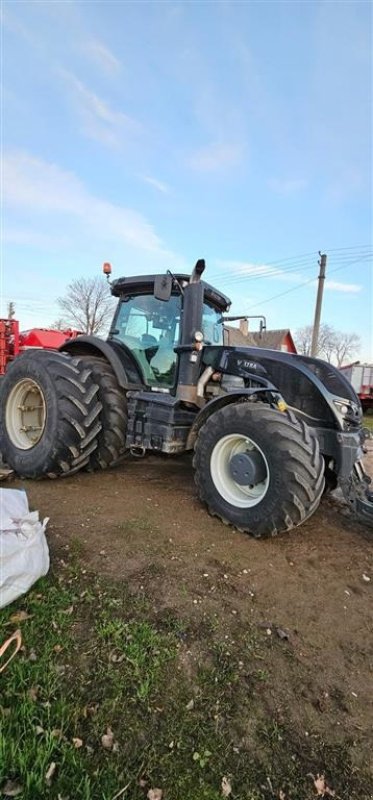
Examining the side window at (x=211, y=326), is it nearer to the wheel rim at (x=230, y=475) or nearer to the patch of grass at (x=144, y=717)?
the wheel rim at (x=230, y=475)

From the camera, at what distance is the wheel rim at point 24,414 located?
14.1ft

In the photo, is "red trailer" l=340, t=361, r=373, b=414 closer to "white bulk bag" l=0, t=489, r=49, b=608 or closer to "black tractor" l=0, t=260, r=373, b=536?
"black tractor" l=0, t=260, r=373, b=536

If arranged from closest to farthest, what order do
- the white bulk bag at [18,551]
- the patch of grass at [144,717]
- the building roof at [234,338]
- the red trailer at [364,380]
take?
the patch of grass at [144,717], the white bulk bag at [18,551], the building roof at [234,338], the red trailer at [364,380]

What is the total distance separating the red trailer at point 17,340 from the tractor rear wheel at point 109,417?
5840 mm

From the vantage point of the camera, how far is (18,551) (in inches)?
74.9

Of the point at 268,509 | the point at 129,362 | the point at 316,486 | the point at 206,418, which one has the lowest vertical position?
the point at 268,509

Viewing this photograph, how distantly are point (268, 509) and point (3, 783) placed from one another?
2033mm

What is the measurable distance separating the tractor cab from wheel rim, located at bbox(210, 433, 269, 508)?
998 mm

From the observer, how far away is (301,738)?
1.49 metres

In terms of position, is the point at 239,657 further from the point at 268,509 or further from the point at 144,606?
the point at 268,509

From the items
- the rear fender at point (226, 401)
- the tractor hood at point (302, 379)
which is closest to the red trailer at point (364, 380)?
the tractor hood at point (302, 379)

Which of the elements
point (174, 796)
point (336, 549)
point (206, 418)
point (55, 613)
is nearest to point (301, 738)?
point (174, 796)

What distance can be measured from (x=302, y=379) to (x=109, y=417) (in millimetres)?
1978

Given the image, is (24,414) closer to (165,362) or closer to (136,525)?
(165,362)
